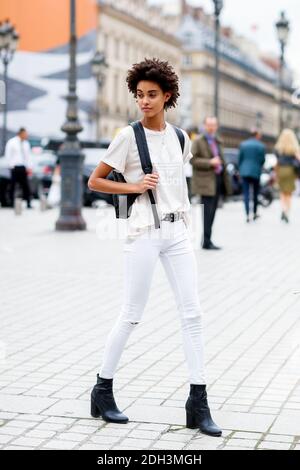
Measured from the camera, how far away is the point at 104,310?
29.7 feet

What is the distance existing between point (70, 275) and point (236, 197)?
72.8 ft

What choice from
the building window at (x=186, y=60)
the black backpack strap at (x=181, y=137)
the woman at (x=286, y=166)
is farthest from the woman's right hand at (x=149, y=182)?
the building window at (x=186, y=60)

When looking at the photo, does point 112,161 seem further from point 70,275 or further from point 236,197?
point 236,197

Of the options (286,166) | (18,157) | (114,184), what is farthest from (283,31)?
(114,184)

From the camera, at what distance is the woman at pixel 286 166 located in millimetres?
20234

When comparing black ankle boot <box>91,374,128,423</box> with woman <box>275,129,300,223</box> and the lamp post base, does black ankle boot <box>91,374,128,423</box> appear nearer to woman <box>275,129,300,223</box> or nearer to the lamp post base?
the lamp post base

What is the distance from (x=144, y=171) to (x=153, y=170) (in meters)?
0.06

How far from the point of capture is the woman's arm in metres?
5.11

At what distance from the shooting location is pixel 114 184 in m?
5.23

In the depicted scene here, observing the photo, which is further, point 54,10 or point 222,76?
point 222,76

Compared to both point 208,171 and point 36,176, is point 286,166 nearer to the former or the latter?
point 208,171

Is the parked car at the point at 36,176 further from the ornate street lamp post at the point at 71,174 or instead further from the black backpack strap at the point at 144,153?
the black backpack strap at the point at 144,153

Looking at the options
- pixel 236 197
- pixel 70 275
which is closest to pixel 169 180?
pixel 70 275

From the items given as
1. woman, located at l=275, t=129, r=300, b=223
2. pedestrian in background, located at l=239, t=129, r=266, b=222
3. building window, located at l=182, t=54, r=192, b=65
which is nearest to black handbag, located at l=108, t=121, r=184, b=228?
pedestrian in background, located at l=239, t=129, r=266, b=222
